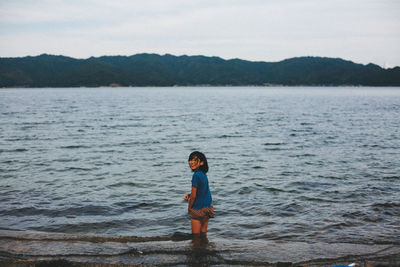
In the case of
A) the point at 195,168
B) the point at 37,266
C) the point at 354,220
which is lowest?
the point at 354,220

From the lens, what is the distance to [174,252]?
7.41m

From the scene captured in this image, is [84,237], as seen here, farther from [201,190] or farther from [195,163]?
[195,163]

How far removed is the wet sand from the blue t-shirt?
3.36 feet

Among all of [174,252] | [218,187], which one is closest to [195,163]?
[174,252]

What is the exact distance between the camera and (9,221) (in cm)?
1028

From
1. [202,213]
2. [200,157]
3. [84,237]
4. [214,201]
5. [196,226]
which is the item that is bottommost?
[214,201]

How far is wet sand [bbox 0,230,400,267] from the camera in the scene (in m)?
6.85

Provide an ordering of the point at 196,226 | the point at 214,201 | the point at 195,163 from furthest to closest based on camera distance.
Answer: the point at 214,201
the point at 196,226
the point at 195,163

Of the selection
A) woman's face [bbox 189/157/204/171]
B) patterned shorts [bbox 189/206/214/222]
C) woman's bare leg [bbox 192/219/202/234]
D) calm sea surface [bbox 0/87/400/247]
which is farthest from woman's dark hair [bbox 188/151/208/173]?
calm sea surface [bbox 0/87/400/247]

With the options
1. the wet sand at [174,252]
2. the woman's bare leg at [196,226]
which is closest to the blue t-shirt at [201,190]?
the woman's bare leg at [196,226]

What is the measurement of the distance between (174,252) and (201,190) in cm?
151

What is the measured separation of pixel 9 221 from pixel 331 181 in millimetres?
13019

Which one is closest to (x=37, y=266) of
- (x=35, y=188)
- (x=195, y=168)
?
(x=195, y=168)

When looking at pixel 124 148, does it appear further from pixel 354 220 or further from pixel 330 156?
pixel 354 220
